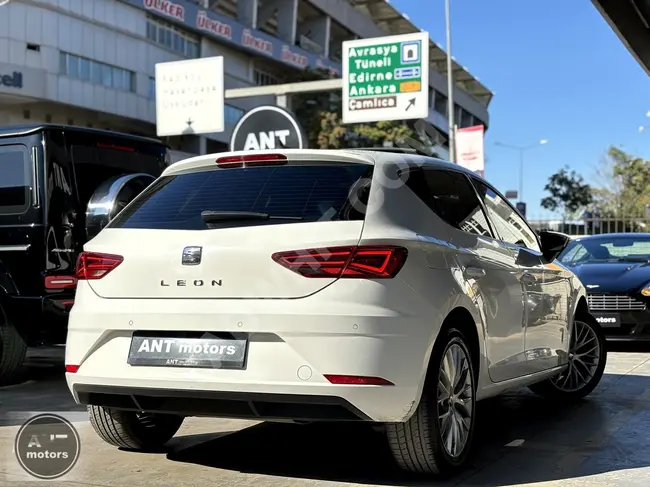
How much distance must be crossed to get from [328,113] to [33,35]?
620 inches

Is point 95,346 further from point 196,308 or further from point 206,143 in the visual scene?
point 206,143

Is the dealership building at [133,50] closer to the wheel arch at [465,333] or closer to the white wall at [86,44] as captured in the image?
the white wall at [86,44]

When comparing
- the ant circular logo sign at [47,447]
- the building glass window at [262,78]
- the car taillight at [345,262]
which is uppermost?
the building glass window at [262,78]

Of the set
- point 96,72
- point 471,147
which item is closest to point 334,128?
point 96,72

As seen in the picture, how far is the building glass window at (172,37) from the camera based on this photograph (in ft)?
145

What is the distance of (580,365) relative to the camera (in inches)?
263

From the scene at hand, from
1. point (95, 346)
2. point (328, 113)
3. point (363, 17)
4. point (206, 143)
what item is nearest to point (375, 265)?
point (95, 346)

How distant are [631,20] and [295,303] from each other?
7.83 m

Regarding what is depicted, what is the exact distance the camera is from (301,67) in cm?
5500

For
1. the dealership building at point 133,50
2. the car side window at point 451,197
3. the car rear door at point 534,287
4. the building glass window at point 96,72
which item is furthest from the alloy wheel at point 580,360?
the building glass window at point 96,72

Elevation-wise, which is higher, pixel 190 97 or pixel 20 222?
pixel 190 97

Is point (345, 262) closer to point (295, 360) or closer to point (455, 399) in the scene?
point (295, 360)

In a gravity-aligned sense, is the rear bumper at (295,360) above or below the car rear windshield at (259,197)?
below

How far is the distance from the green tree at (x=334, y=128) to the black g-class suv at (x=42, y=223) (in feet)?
119
